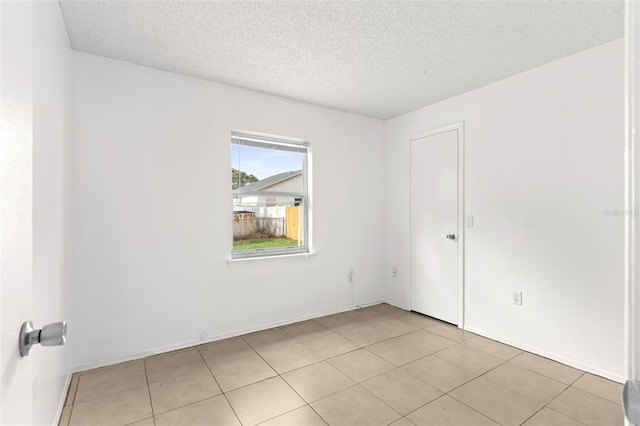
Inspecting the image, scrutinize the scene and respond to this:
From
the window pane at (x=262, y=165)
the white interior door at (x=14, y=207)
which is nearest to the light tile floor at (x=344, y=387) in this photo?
the white interior door at (x=14, y=207)

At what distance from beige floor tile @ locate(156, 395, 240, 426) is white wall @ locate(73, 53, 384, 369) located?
38.8 inches

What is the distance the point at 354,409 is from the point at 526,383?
55.0 inches

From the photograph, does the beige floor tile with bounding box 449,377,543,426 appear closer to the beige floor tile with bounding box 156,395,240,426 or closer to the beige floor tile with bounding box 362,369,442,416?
the beige floor tile with bounding box 362,369,442,416

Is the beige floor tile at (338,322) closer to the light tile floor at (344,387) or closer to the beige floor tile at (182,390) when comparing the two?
the light tile floor at (344,387)

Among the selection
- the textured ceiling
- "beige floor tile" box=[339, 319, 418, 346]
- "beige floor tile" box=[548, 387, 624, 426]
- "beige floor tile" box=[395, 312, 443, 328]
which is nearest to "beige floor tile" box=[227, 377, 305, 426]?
"beige floor tile" box=[339, 319, 418, 346]

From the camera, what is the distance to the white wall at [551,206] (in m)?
2.41

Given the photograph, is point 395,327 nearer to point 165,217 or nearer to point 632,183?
point 165,217

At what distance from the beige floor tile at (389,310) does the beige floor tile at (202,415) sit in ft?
7.85

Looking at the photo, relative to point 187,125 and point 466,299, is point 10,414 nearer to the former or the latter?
point 187,125

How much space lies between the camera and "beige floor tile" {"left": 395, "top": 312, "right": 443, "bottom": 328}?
359 cm

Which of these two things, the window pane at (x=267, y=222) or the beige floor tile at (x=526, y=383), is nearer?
the beige floor tile at (x=526, y=383)

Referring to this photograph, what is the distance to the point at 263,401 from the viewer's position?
7.01 feet

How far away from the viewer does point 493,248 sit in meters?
3.15

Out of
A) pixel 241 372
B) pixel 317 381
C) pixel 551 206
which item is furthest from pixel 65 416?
pixel 551 206
